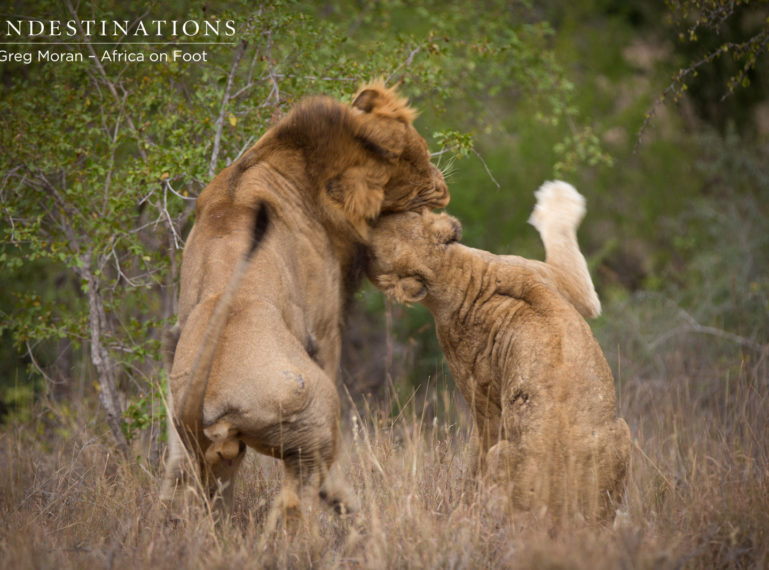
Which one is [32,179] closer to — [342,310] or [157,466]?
[157,466]

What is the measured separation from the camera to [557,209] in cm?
473

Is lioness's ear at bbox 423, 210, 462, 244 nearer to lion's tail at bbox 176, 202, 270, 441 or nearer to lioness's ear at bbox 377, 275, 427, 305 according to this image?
lioness's ear at bbox 377, 275, 427, 305

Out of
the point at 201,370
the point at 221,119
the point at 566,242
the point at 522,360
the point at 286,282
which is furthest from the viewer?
the point at 221,119

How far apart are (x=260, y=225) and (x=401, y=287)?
752 mm

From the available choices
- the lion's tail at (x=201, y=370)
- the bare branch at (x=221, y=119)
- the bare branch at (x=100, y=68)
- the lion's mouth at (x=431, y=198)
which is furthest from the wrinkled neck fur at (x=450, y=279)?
the bare branch at (x=100, y=68)

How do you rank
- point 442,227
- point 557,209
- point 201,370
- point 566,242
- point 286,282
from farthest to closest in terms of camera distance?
point 557,209 < point 566,242 < point 442,227 < point 286,282 < point 201,370

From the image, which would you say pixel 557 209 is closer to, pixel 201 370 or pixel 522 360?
pixel 522 360

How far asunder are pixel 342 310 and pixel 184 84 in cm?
336

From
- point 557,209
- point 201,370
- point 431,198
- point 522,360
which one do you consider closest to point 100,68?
point 431,198

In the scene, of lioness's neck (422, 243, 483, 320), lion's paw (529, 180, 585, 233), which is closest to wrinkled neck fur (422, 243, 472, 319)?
lioness's neck (422, 243, 483, 320)

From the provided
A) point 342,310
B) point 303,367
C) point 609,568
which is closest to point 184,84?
point 342,310

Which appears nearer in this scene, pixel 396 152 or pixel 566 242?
pixel 396 152

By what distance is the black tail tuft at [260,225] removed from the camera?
3.63 m

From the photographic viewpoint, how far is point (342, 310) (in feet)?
13.4
